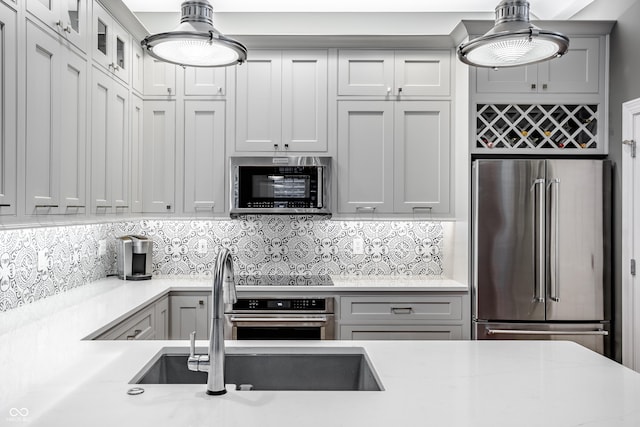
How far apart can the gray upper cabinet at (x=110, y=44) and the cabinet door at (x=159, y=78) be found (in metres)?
0.31

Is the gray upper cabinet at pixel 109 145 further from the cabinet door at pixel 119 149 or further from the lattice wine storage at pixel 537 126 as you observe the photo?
the lattice wine storage at pixel 537 126

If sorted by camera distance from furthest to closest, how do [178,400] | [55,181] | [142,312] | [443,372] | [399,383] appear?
[142,312]
[55,181]
[443,372]
[399,383]
[178,400]

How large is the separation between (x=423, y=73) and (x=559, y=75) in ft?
3.04

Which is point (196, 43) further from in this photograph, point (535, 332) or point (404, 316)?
point (535, 332)

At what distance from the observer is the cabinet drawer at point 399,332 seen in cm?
355

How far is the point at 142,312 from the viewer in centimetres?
292

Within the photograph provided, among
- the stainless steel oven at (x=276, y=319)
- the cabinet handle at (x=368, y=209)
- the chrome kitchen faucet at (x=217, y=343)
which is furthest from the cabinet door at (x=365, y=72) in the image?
the chrome kitchen faucet at (x=217, y=343)

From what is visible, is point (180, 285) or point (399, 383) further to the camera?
point (180, 285)

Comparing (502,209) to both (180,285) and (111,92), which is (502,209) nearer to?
(180,285)

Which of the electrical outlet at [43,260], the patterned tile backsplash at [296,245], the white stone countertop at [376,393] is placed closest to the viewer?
the white stone countertop at [376,393]

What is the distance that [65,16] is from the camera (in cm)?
255

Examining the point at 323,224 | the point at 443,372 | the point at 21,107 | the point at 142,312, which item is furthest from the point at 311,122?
the point at 443,372

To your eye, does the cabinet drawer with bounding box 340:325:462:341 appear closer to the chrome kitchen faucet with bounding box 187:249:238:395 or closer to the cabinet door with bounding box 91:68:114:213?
the cabinet door with bounding box 91:68:114:213

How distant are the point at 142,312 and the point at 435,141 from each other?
232 cm
